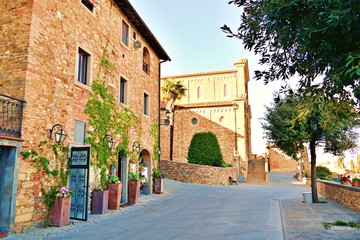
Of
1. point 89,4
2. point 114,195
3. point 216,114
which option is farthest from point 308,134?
point 216,114

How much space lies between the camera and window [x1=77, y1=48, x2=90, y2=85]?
33.3 ft

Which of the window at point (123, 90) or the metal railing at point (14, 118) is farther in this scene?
the window at point (123, 90)

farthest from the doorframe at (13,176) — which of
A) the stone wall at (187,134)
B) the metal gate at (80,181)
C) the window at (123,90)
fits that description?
the stone wall at (187,134)

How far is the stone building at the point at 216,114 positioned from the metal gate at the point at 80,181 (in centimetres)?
2156

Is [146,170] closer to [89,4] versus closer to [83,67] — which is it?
[83,67]

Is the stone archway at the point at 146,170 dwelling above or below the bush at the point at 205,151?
below

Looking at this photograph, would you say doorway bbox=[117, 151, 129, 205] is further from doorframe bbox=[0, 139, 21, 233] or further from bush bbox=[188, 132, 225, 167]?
bush bbox=[188, 132, 225, 167]

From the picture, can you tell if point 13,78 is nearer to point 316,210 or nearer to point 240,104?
point 316,210

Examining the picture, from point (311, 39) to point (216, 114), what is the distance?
2804cm

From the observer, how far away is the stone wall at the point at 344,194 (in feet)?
33.8

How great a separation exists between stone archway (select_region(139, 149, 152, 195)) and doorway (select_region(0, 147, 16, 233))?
325 inches

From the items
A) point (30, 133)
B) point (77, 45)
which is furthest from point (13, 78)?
point (77, 45)

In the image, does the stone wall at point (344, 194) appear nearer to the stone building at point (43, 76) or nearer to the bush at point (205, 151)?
the stone building at point (43, 76)

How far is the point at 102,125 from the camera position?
35.4 feet
